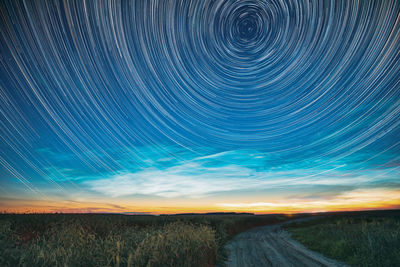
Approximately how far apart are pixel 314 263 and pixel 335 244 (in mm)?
4158

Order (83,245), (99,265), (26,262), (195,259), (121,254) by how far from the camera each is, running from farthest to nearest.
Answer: (195,259) < (83,245) < (121,254) < (99,265) < (26,262)

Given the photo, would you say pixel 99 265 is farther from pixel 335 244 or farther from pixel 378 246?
pixel 335 244

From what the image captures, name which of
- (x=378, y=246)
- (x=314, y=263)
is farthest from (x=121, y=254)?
(x=378, y=246)

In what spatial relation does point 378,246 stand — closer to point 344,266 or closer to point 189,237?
point 344,266

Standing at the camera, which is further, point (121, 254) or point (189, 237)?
point (189, 237)

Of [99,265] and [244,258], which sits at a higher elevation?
[99,265]

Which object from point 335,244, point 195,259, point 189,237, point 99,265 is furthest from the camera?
point 335,244

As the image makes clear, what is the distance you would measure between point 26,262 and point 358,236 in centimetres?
1666

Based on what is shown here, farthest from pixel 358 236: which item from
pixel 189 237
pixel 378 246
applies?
pixel 189 237

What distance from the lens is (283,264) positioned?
10.6 meters

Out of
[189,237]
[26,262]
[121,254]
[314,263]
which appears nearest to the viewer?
[26,262]

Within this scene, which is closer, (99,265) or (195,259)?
(99,265)

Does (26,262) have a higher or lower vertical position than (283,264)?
higher

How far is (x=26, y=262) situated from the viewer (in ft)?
18.4
